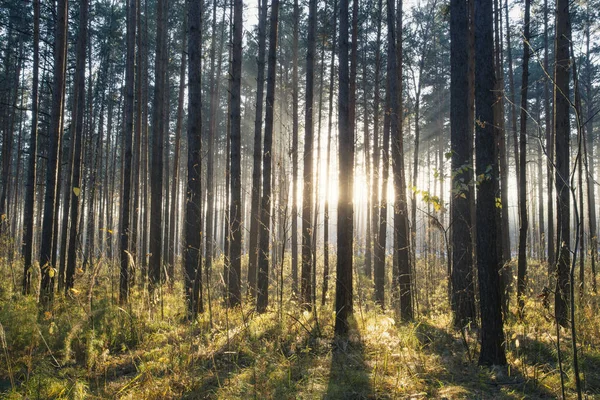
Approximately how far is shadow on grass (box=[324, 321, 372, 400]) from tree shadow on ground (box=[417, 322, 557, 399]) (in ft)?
2.34

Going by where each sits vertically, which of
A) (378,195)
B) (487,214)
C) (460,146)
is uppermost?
(460,146)

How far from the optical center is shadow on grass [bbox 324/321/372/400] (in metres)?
3.96

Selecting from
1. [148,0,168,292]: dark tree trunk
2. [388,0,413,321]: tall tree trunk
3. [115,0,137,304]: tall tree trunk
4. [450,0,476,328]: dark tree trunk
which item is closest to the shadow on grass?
[450,0,476,328]: dark tree trunk

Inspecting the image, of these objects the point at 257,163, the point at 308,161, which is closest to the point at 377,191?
the point at 308,161

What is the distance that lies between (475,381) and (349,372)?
56.1 inches

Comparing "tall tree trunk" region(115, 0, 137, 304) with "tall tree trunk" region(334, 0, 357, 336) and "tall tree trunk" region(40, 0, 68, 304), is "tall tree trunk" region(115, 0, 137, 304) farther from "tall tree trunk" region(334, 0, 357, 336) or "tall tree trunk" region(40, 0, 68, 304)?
"tall tree trunk" region(334, 0, 357, 336)

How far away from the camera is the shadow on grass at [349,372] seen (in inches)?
156

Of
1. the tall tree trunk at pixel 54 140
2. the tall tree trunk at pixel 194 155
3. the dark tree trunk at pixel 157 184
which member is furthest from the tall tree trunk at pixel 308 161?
the tall tree trunk at pixel 54 140

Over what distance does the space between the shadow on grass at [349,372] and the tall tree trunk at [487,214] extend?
5.13 feet

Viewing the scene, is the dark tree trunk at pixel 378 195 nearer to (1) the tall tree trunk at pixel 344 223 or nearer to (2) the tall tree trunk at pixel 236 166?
(1) the tall tree trunk at pixel 344 223

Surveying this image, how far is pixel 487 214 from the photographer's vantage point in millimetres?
4797

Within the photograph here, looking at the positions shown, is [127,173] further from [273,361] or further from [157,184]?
[273,361]

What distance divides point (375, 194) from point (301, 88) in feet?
33.9

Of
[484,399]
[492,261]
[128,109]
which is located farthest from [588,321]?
[128,109]
